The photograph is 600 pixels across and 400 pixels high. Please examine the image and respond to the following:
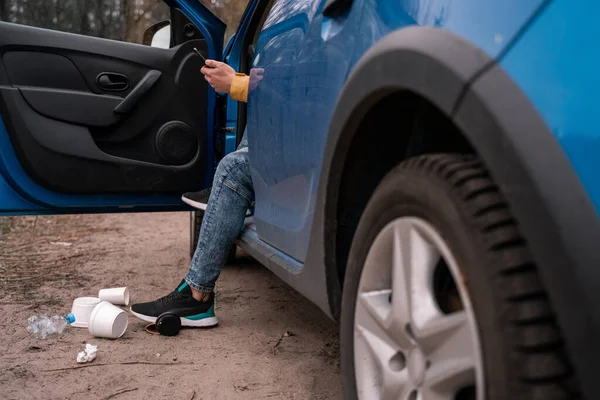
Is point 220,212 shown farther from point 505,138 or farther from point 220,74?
point 505,138

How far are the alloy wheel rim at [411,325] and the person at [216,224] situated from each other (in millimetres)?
1213

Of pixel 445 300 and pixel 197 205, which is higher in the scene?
pixel 445 300

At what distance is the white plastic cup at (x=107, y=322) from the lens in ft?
7.88

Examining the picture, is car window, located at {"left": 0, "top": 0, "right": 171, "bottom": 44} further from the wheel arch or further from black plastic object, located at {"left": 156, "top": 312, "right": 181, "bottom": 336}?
the wheel arch

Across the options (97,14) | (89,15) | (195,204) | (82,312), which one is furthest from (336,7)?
(97,14)

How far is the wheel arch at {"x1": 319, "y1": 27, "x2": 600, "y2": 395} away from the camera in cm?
79

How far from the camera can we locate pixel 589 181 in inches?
32.7

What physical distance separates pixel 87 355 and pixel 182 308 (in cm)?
43

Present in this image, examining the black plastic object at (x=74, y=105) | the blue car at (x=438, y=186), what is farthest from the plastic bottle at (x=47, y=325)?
the black plastic object at (x=74, y=105)

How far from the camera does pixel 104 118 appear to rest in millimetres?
3051

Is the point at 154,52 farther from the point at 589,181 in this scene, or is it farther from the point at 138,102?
the point at 589,181

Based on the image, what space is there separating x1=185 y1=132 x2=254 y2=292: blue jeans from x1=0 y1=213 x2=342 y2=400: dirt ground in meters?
0.26

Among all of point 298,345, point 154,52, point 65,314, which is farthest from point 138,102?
point 298,345

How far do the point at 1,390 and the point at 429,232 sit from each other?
61.0 inches
